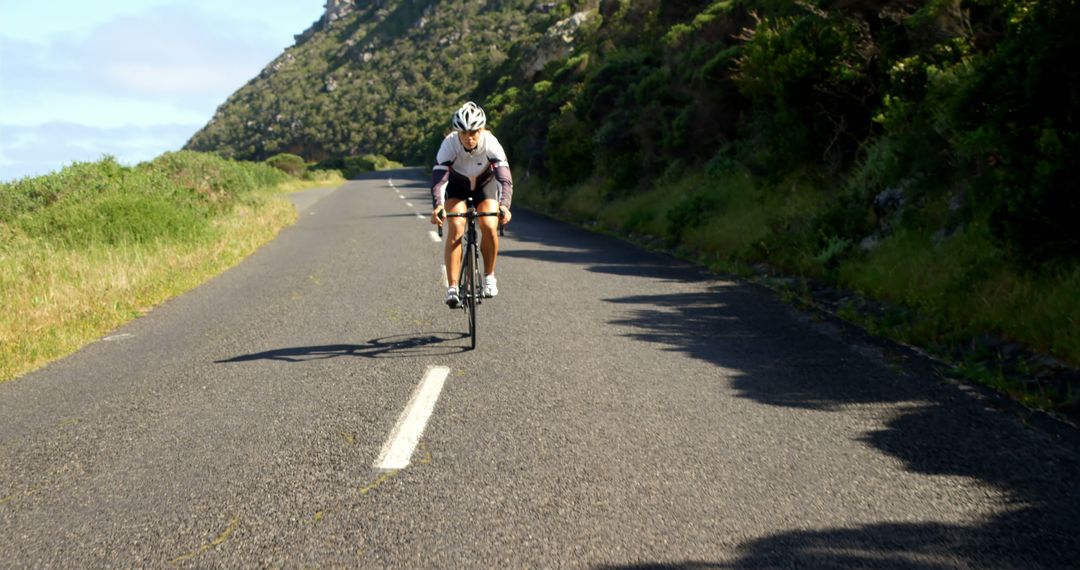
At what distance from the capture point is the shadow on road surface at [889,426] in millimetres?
3330

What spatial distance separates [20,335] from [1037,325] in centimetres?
956

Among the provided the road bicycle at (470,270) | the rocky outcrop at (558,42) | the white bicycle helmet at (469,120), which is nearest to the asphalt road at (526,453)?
the road bicycle at (470,270)

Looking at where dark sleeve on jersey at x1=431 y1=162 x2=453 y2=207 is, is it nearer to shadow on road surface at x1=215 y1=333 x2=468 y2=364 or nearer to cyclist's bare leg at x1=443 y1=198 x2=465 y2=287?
cyclist's bare leg at x1=443 y1=198 x2=465 y2=287

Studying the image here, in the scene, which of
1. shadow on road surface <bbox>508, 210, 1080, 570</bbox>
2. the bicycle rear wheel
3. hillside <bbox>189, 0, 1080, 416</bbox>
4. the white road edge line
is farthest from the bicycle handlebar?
hillside <bbox>189, 0, 1080, 416</bbox>

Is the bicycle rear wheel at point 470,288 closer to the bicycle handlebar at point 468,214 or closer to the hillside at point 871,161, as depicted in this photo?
the bicycle handlebar at point 468,214

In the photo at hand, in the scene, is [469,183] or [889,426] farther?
[469,183]

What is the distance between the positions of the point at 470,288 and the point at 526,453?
3035 mm

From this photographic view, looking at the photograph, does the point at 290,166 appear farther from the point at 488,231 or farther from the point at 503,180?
the point at 503,180

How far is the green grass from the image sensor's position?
30.3 feet

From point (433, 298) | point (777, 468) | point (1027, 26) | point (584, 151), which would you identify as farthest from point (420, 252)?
point (584, 151)

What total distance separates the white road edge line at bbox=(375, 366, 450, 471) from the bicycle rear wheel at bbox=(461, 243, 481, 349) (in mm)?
803

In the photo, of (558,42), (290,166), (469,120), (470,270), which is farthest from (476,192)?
(290,166)

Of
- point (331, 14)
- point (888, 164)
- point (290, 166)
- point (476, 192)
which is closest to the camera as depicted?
point (476, 192)

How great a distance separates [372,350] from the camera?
7293 millimetres
